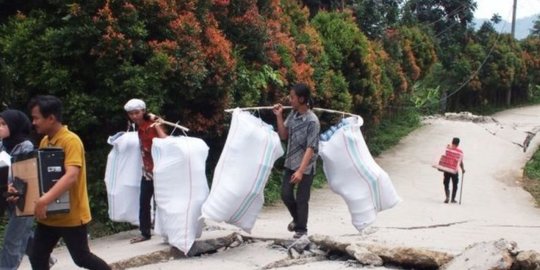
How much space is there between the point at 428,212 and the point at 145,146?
21.8 ft

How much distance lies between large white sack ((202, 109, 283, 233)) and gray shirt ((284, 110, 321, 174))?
0.96 ft

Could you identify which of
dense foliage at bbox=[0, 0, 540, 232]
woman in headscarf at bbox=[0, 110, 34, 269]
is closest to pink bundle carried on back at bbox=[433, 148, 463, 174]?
dense foliage at bbox=[0, 0, 540, 232]

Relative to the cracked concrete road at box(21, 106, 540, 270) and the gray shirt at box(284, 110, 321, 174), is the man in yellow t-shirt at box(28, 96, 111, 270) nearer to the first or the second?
the cracked concrete road at box(21, 106, 540, 270)

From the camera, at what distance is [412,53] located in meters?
24.4

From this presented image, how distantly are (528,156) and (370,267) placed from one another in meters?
17.7

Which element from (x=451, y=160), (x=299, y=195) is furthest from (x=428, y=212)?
(x=299, y=195)

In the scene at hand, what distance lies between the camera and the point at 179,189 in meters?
6.09

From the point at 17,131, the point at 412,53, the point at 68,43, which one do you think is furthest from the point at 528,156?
the point at 17,131

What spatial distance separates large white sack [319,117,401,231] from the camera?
6352 millimetres

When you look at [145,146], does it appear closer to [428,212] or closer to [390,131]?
[428,212]

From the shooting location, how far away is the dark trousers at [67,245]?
173 inches

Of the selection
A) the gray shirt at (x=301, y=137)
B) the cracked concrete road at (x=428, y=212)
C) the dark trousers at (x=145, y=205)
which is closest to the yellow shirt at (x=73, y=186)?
the cracked concrete road at (x=428, y=212)

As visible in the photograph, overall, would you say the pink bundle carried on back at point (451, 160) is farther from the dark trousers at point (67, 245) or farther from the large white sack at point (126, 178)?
the dark trousers at point (67, 245)

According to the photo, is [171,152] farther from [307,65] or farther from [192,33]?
[307,65]
